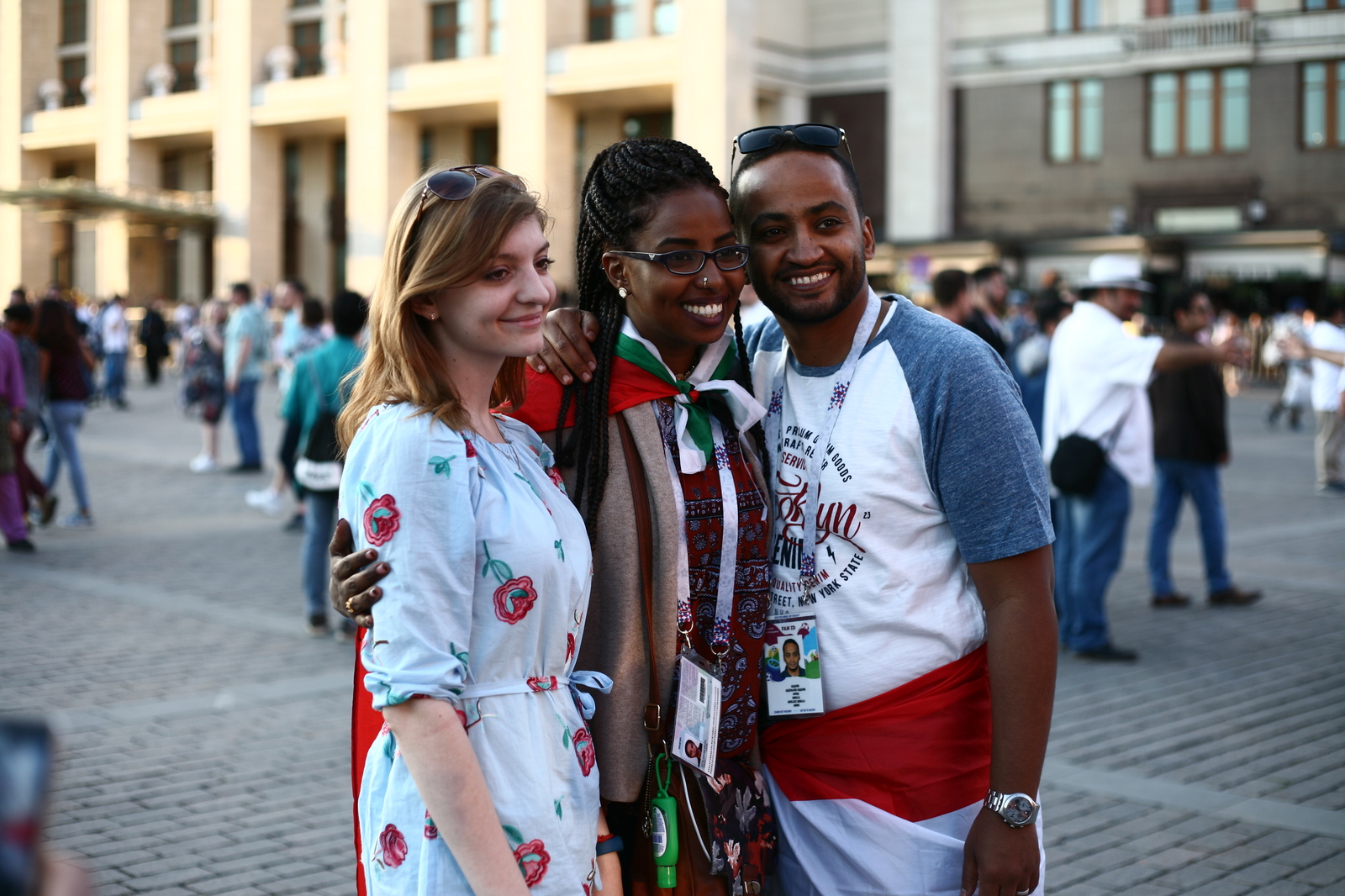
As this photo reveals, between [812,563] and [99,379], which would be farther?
[99,379]

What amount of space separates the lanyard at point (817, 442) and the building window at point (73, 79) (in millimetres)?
52930

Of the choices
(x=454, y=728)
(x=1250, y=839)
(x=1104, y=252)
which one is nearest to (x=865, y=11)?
(x=1104, y=252)

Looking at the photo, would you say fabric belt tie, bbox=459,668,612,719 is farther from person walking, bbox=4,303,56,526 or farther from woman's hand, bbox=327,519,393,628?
person walking, bbox=4,303,56,526

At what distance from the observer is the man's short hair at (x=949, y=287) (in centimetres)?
811

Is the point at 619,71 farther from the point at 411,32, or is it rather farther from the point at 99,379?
the point at 99,379

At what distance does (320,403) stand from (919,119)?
34.4 meters

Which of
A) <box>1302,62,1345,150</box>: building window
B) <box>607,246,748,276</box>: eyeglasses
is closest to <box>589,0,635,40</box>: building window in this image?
<box>1302,62,1345,150</box>: building window

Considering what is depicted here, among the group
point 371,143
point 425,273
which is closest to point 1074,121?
point 371,143

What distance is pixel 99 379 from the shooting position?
3241cm

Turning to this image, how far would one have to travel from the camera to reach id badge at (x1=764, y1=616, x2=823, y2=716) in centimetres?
250

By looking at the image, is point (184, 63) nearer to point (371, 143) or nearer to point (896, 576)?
point (371, 143)

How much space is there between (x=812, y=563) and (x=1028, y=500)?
1.44ft

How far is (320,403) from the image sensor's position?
831 cm

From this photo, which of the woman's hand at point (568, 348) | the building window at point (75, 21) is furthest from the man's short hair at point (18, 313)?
the building window at point (75, 21)
